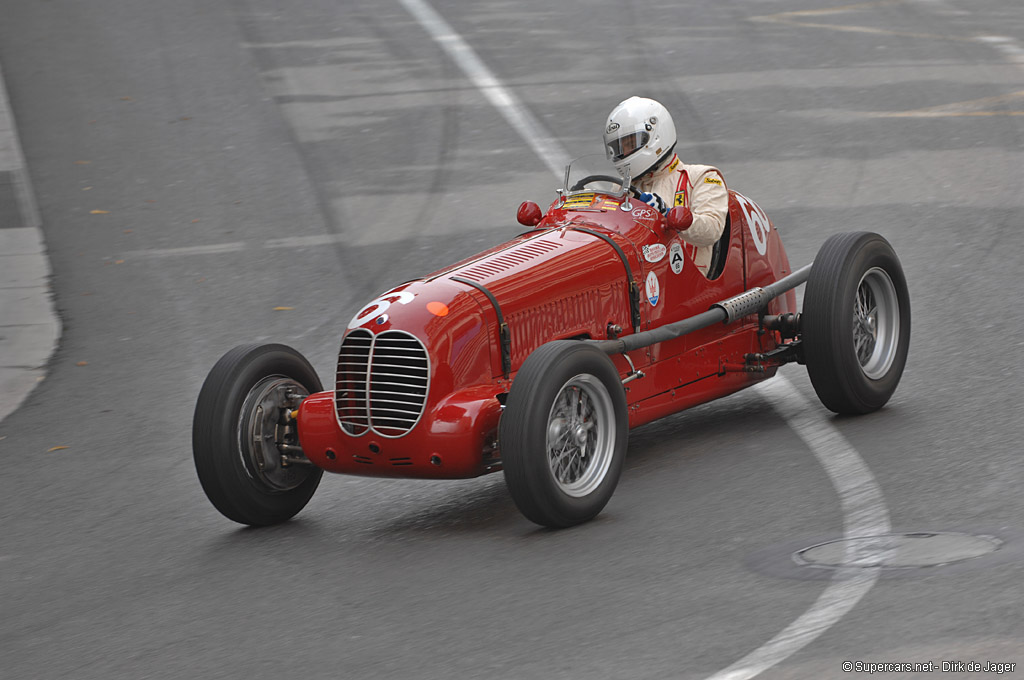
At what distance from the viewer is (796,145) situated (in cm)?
1515

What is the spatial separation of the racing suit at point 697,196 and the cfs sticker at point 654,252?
20 centimetres

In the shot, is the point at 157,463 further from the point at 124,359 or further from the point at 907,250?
the point at 907,250

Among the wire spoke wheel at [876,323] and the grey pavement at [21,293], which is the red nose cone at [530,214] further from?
the grey pavement at [21,293]

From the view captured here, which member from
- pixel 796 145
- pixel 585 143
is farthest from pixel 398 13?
pixel 796 145

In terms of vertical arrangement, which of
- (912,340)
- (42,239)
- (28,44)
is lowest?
(912,340)

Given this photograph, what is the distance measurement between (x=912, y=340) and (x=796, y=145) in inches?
232

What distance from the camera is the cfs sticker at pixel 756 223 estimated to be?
853 centimetres

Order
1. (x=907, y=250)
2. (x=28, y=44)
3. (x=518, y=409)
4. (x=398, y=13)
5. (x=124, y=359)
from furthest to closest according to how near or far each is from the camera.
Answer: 1. (x=398, y=13)
2. (x=28, y=44)
3. (x=907, y=250)
4. (x=124, y=359)
5. (x=518, y=409)

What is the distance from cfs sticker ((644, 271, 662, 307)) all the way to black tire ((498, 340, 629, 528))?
3.36 feet

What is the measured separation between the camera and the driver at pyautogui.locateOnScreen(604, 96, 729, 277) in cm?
815

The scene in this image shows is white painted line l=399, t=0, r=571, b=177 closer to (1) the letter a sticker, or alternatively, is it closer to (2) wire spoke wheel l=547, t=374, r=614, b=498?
(1) the letter a sticker

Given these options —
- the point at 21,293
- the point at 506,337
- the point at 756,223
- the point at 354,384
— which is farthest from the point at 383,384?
the point at 21,293

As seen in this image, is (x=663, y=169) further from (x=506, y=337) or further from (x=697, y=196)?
(x=506, y=337)

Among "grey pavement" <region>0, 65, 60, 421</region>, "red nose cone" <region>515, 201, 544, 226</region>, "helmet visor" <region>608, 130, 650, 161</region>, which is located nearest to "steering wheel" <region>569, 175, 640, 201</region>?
"helmet visor" <region>608, 130, 650, 161</region>
